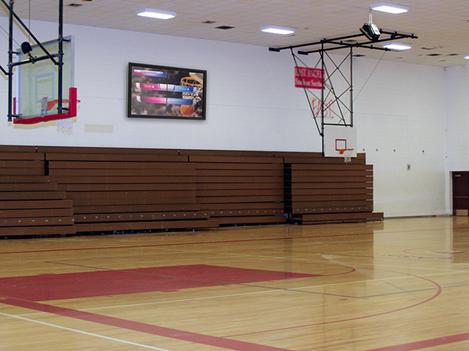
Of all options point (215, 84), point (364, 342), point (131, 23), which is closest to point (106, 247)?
point (131, 23)

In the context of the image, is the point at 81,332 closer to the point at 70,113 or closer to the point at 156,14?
the point at 70,113

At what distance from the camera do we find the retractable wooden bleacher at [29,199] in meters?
17.9

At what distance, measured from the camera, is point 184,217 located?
21031 millimetres

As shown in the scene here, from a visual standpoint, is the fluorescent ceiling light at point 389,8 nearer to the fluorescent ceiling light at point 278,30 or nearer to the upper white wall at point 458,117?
the fluorescent ceiling light at point 278,30

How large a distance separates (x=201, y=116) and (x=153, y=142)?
164 cm

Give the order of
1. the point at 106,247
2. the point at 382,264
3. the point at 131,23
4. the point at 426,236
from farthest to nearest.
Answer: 1. the point at 131,23
2. the point at 426,236
3. the point at 106,247
4. the point at 382,264

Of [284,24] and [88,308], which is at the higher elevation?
[284,24]

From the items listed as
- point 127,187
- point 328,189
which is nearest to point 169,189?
point 127,187

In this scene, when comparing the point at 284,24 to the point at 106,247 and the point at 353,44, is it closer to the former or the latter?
the point at 353,44

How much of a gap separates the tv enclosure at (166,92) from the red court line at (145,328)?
1312cm

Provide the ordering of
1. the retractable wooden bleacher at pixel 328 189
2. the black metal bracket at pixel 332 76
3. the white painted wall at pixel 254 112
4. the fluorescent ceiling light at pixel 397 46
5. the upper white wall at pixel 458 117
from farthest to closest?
the upper white wall at pixel 458 117
the retractable wooden bleacher at pixel 328 189
the fluorescent ceiling light at pixel 397 46
the black metal bracket at pixel 332 76
the white painted wall at pixel 254 112

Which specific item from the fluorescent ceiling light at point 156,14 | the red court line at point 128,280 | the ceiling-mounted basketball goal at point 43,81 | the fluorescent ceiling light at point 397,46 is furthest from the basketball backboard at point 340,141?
the red court line at point 128,280

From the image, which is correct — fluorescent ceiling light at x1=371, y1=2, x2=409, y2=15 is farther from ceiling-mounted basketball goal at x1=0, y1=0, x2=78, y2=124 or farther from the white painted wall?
ceiling-mounted basketball goal at x1=0, y1=0, x2=78, y2=124

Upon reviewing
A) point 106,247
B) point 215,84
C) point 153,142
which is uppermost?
point 215,84
